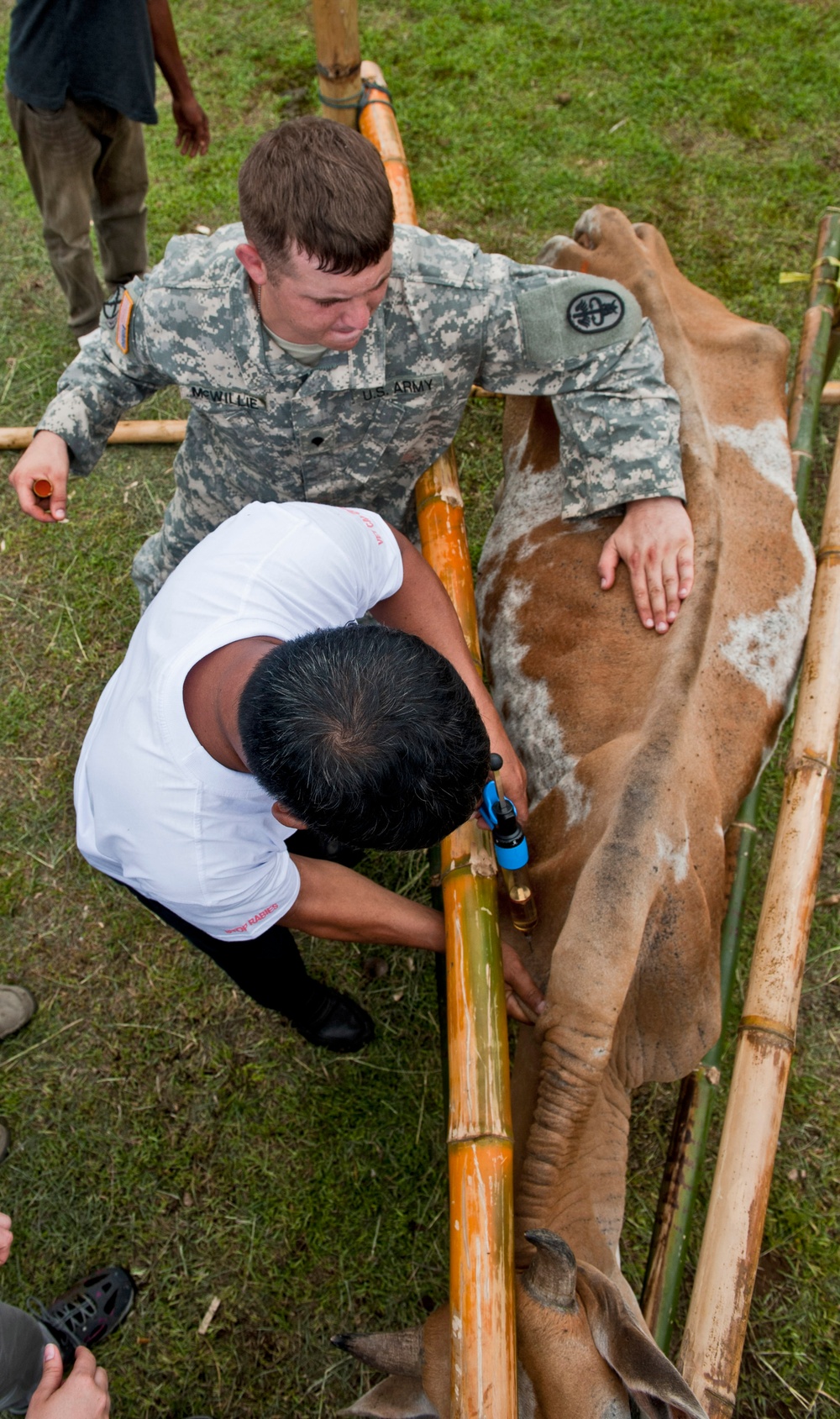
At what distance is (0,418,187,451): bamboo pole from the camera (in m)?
5.39

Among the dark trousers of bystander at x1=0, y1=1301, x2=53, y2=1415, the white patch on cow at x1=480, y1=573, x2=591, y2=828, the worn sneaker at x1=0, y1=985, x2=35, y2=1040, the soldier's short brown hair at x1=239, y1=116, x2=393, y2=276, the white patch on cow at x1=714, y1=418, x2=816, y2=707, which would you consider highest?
the soldier's short brown hair at x1=239, y1=116, x2=393, y2=276

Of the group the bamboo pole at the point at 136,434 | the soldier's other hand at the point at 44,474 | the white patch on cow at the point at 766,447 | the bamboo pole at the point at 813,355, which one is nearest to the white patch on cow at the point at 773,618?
the white patch on cow at the point at 766,447

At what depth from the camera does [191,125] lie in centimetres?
539

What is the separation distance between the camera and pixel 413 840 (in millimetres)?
1915

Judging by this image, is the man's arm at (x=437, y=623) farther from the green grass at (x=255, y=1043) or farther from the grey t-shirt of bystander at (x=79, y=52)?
the grey t-shirt of bystander at (x=79, y=52)

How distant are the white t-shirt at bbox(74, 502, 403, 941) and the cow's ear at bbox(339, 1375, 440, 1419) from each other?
1184mm

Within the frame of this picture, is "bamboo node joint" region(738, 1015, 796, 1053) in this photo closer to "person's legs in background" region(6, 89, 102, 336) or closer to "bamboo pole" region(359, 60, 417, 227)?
"bamboo pole" region(359, 60, 417, 227)

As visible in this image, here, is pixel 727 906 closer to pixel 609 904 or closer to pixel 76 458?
pixel 609 904

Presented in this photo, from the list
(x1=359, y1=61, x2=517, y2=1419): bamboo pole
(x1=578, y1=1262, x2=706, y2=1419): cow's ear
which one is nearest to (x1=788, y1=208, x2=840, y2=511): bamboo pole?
(x1=359, y1=61, x2=517, y2=1419): bamboo pole

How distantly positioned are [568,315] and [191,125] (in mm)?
3446

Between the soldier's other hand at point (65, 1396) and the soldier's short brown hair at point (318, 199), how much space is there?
10.9ft

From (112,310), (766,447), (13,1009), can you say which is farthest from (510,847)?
(13,1009)

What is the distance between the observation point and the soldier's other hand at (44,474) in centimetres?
317

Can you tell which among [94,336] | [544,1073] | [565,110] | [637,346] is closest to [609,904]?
[544,1073]
